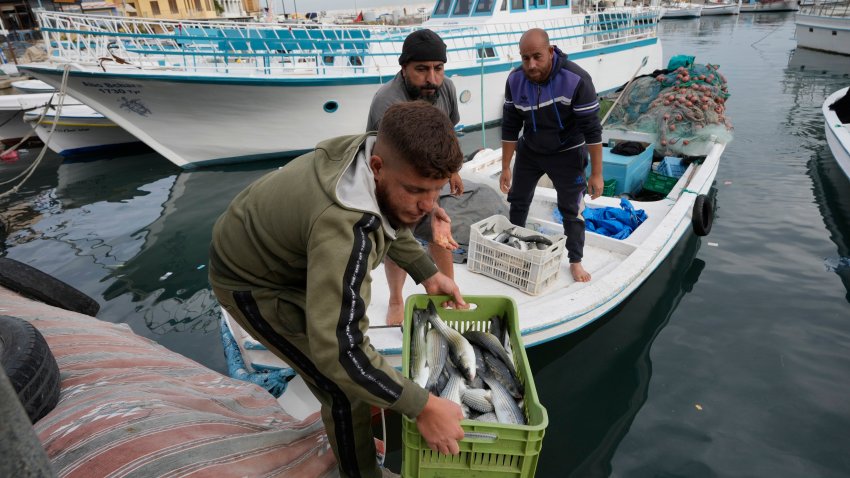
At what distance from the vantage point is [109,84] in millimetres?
9258

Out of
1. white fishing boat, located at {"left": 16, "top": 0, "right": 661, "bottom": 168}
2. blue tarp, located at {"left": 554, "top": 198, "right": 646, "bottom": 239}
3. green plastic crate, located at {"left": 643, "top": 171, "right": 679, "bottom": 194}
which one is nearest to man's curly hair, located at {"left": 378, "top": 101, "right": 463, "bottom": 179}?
blue tarp, located at {"left": 554, "top": 198, "right": 646, "bottom": 239}

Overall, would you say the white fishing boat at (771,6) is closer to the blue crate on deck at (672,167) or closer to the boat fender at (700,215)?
the blue crate on deck at (672,167)

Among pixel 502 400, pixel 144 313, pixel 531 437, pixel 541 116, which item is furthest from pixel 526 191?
pixel 144 313

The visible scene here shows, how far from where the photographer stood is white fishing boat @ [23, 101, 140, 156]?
Result: 11.8 metres

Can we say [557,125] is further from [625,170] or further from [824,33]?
[824,33]

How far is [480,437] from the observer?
1.85 metres

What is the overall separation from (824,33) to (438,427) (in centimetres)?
3302

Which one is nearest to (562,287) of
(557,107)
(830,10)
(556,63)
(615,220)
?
(557,107)

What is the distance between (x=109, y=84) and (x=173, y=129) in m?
1.39

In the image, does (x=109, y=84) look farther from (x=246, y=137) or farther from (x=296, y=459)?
(x=296, y=459)

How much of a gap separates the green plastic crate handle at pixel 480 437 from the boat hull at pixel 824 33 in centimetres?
3147

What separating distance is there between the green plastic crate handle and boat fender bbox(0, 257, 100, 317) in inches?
151

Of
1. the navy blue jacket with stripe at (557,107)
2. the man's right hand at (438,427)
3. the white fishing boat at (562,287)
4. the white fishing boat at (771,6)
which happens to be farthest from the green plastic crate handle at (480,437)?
the white fishing boat at (771,6)

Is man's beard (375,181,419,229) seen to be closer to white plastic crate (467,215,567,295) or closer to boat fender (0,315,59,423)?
boat fender (0,315,59,423)
